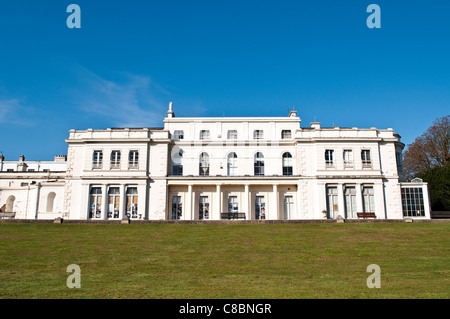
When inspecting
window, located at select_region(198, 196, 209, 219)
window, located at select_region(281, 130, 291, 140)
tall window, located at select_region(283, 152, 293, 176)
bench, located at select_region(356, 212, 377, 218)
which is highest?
window, located at select_region(281, 130, 291, 140)

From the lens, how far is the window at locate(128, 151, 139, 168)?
115ft

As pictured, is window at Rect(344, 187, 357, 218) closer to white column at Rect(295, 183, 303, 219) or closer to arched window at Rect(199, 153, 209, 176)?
white column at Rect(295, 183, 303, 219)

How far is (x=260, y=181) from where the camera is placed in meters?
34.5

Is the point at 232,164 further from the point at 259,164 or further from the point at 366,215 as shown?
the point at 366,215

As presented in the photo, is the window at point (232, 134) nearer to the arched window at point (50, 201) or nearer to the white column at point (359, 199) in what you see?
the white column at point (359, 199)

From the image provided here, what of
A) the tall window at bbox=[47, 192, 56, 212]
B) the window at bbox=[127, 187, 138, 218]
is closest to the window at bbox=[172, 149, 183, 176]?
the window at bbox=[127, 187, 138, 218]

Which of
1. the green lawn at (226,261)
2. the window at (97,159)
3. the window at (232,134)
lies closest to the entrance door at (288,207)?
the window at (232,134)

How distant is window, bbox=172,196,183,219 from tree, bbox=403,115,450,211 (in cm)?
2657

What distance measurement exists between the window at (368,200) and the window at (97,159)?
82.7 ft

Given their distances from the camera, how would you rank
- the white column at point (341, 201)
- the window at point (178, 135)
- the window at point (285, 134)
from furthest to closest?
1. the window at point (178, 135)
2. the window at point (285, 134)
3. the white column at point (341, 201)

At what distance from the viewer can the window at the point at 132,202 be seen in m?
34.0
